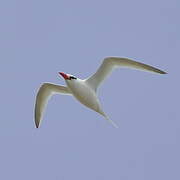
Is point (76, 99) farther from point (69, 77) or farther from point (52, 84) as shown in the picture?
point (52, 84)

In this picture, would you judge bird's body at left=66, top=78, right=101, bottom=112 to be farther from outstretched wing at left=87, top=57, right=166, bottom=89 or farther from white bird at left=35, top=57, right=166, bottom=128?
outstretched wing at left=87, top=57, right=166, bottom=89

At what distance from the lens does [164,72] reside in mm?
15375

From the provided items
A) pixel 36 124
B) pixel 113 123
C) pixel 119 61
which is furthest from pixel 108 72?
pixel 36 124

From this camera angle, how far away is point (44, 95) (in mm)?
17844

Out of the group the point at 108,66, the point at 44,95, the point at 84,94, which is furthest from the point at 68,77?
the point at 44,95

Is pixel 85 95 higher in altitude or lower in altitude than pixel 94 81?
lower

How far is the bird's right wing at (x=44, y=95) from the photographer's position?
17.6 m

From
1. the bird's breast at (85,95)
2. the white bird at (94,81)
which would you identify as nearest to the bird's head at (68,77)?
the white bird at (94,81)

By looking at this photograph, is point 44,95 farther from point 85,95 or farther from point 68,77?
point 85,95

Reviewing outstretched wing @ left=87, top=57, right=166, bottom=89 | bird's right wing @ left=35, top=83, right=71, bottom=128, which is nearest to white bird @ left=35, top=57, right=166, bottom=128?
outstretched wing @ left=87, top=57, right=166, bottom=89

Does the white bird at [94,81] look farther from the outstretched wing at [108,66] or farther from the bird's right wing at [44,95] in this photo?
the bird's right wing at [44,95]

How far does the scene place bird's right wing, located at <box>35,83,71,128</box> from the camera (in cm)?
1762

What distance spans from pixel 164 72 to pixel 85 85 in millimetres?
2184

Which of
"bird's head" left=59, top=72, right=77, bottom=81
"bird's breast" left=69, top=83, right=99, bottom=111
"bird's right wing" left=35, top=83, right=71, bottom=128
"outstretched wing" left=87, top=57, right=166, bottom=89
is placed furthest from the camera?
"bird's right wing" left=35, top=83, right=71, bottom=128
